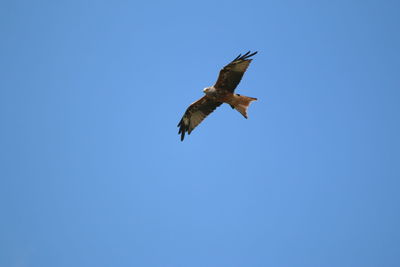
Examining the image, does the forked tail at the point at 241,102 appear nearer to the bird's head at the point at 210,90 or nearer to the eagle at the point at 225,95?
the eagle at the point at 225,95

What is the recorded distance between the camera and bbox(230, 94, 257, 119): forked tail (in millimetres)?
11211

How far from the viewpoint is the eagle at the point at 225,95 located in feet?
35.8

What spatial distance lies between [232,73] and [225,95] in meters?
0.72

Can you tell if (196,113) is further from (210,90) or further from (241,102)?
(241,102)

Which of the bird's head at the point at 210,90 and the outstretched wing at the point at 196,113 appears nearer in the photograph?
the bird's head at the point at 210,90

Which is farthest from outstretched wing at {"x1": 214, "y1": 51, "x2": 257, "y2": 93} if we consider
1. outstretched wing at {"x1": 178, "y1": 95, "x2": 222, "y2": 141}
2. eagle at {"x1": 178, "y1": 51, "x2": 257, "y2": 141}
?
outstretched wing at {"x1": 178, "y1": 95, "x2": 222, "y2": 141}

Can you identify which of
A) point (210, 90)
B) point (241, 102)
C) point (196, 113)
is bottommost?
point (241, 102)

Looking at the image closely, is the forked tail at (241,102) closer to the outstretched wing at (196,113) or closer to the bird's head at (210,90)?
the bird's head at (210,90)

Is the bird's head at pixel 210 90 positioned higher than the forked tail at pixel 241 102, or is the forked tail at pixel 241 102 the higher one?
the bird's head at pixel 210 90

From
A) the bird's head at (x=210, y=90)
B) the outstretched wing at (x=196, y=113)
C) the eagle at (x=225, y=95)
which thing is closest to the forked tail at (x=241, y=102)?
the eagle at (x=225, y=95)

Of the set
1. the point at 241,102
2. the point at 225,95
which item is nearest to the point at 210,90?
the point at 225,95

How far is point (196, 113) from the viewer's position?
12594 mm

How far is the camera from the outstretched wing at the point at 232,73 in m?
10.8

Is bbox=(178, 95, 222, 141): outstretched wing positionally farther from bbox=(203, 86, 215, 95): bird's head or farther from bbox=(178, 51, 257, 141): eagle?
bbox=(203, 86, 215, 95): bird's head
